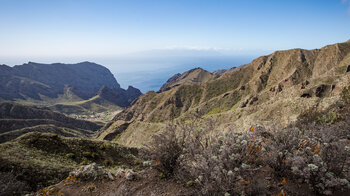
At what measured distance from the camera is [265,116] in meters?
28.2

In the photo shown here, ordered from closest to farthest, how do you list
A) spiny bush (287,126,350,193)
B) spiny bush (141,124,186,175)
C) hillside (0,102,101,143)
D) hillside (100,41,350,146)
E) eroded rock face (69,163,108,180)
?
spiny bush (287,126,350,193), spiny bush (141,124,186,175), eroded rock face (69,163,108,180), hillside (100,41,350,146), hillside (0,102,101,143)

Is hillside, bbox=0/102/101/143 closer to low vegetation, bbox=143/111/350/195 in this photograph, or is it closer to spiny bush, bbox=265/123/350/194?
low vegetation, bbox=143/111/350/195

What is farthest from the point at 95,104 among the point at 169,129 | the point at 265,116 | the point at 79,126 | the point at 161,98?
the point at 169,129

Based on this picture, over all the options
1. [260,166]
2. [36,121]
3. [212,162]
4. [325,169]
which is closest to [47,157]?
[212,162]

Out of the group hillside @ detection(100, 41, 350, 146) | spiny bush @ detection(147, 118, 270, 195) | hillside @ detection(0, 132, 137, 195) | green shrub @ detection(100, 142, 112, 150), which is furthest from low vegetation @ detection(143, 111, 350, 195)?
hillside @ detection(100, 41, 350, 146)

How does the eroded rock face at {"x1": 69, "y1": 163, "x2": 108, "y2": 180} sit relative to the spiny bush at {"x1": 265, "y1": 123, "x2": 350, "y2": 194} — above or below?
below

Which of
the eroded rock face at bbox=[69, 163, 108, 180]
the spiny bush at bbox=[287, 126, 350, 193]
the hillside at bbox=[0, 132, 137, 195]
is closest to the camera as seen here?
the spiny bush at bbox=[287, 126, 350, 193]

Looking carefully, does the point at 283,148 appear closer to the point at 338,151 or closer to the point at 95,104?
the point at 338,151

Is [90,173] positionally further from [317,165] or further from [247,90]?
[247,90]

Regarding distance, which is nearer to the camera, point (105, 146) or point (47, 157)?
point (47, 157)

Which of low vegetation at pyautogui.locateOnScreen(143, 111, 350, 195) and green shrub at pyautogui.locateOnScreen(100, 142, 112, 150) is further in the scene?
green shrub at pyautogui.locateOnScreen(100, 142, 112, 150)

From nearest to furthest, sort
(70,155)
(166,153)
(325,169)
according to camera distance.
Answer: (325,169) → (166,153) → (70,155)

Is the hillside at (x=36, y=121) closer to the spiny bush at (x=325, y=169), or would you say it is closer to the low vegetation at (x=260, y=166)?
the low vegetation at (x=260, y=166)

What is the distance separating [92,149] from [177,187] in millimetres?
13644
